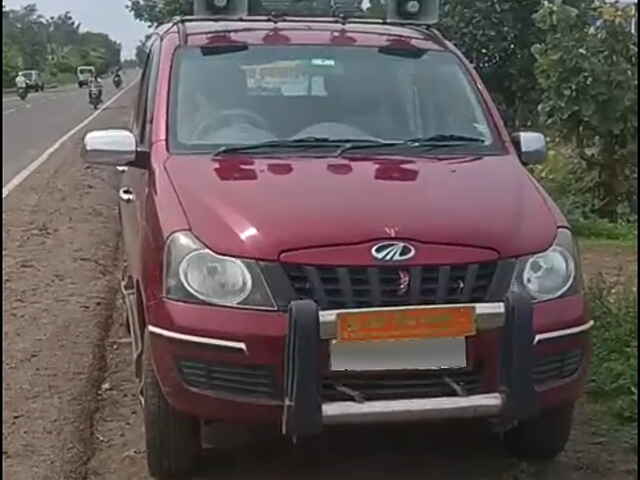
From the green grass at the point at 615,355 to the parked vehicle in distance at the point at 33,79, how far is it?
3461 centimetres

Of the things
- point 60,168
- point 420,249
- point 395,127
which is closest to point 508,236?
point 420,249

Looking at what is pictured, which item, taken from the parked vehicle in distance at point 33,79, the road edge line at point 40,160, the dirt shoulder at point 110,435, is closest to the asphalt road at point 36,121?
the road edge line at point 40,160

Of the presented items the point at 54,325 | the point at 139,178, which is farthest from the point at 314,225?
the point at 54,325

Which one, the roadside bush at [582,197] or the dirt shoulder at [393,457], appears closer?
the dirt shoulder at [393,457]

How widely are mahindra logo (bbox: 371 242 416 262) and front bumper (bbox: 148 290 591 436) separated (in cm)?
30

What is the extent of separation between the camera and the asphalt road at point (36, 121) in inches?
755

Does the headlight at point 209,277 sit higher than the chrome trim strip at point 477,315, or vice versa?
the headlight at point 209,277

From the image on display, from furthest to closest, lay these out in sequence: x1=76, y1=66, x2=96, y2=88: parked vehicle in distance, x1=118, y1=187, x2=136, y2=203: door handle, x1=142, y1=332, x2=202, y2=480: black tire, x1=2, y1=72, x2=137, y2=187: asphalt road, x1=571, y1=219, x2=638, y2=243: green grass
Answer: x1=76, y1=66, x2=96, y2=88: parked vehicle in distance → x1=2, y1=72, x2=137, y2=187: asphalt road → x1=571, y1=219, x2=638, y2=243: green grass → x1=118, y1=187, x2=136, y2=203: door handle → x1=142, y1=332, x2=202, y2=480: black tire

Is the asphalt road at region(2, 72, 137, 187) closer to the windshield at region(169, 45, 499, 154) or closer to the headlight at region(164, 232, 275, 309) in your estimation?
the windshield at region(169, 45, 499, 154)

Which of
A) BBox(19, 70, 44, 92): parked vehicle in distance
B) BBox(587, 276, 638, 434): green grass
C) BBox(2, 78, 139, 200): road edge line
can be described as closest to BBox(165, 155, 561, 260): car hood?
BBox(587, 276, 638, 434): green grass

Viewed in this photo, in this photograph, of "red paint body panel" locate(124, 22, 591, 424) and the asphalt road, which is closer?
"red paint body panel" locate(124, 22, 591, 424)

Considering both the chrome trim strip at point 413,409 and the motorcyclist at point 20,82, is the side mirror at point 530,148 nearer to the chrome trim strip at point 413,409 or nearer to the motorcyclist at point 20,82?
the chrome trim strip at point 413,409

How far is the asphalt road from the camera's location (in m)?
19.2

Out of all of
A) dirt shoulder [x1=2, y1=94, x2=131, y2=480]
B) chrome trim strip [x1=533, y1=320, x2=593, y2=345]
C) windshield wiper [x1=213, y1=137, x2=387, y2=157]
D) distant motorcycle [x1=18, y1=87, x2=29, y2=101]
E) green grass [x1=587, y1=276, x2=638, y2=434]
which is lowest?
distant motorcycle [x1=18, y1=87, x2=29, y2=101]
